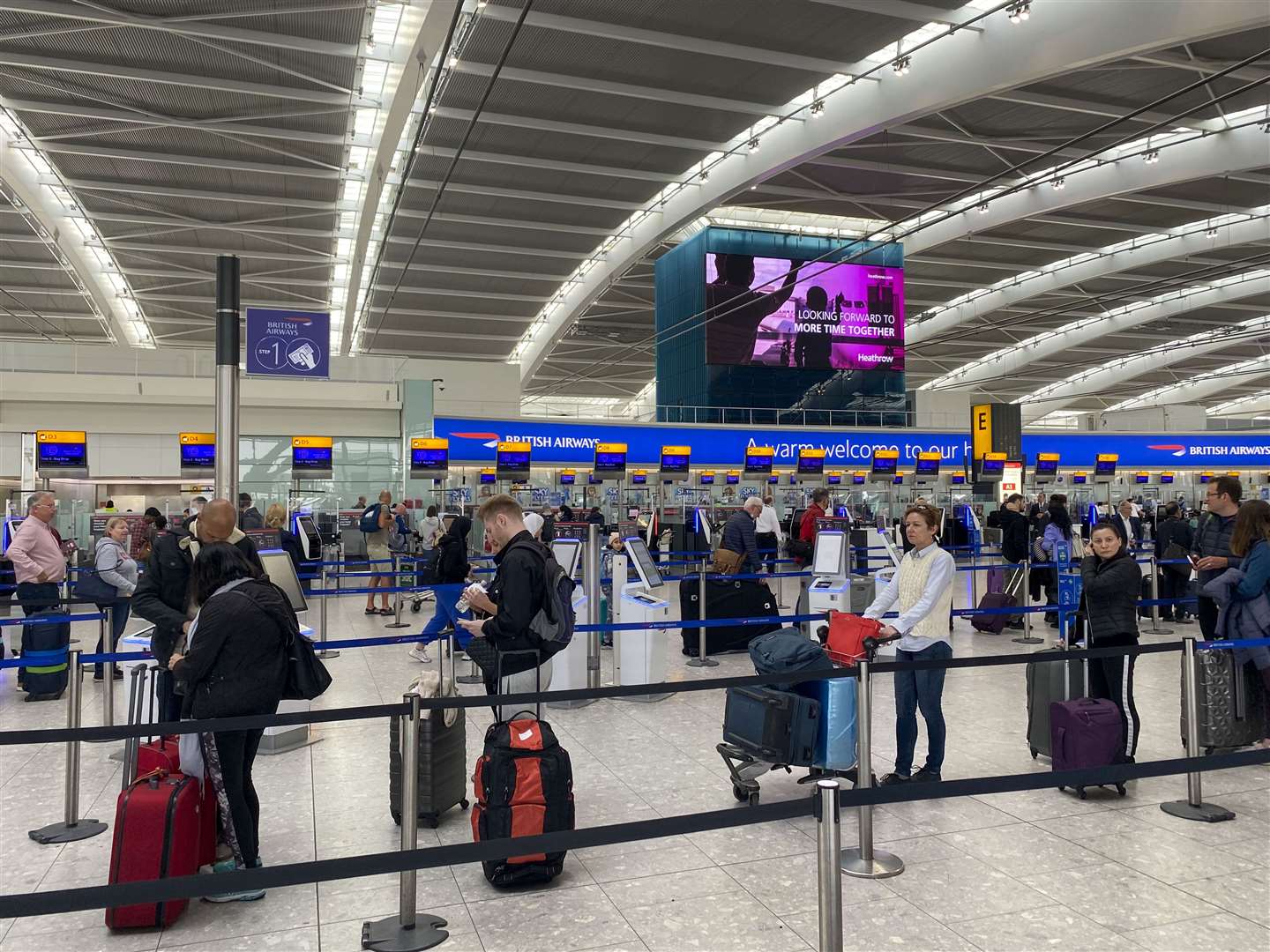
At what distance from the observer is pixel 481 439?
23.4 m

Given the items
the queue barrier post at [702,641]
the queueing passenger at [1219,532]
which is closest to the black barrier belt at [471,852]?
the queueing passenger at [1219,532]

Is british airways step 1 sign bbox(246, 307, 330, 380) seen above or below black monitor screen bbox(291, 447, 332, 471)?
above

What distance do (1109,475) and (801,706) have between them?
2515 cm

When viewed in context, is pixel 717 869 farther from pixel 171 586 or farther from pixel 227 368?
pixel 227 368

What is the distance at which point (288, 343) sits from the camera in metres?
Result: 14.3

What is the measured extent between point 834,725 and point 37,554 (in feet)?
23.2

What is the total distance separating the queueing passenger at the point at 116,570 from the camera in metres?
8.03

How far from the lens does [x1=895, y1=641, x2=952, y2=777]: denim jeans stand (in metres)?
4.98

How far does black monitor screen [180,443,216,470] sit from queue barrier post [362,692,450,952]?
15745 mm

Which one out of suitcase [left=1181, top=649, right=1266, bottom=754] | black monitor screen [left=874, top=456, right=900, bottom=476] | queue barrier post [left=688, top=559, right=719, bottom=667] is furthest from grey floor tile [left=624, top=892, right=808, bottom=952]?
black monitor screen [left=874, top=456, right=900, bottom=476]

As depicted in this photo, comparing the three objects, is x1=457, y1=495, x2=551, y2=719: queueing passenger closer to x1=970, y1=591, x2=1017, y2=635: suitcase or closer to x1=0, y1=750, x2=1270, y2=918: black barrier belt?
x1=0, y1=750, x2=1270, y2=918: black barrier belt

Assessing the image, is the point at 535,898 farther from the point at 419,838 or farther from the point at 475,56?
the point at 475,56

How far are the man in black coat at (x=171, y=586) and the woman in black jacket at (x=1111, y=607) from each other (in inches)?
183

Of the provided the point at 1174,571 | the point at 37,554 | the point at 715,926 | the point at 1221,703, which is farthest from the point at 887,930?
the point at 1174,571
